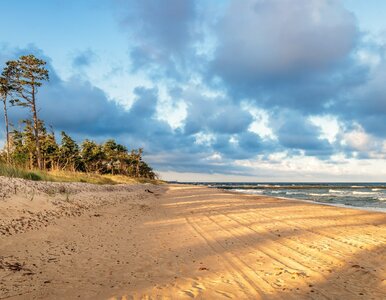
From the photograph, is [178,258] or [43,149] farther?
[43,149]

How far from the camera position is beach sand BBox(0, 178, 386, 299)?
604 cm

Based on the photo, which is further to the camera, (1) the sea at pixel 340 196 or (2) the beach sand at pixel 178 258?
(1) the sea at pixel 340 196

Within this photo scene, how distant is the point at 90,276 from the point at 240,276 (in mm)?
3172

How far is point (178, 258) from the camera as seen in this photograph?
852cm

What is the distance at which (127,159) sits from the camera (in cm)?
12138

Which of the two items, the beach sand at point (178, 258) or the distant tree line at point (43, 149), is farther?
the distant tree line at point (43, 149)

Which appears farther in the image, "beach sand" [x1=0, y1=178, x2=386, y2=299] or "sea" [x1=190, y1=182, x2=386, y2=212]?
"sea" [x1=190, y1=182, x2=386, y2=212]

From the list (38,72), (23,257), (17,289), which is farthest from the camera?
(38,72)

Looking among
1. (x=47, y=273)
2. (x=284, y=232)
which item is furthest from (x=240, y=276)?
(x=284, y=232)

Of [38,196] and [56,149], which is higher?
[56,149]

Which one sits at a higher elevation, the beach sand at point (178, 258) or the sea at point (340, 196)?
the beach sand at point (178, 258)

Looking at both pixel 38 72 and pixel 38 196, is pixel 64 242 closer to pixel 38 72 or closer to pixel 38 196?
pixel 38 196

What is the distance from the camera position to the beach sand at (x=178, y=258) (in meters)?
6.04

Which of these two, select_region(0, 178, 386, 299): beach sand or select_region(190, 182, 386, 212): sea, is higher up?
select_region(0, 178, 386, 299): beach sand
